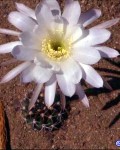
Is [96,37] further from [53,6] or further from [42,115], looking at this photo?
[42,115]

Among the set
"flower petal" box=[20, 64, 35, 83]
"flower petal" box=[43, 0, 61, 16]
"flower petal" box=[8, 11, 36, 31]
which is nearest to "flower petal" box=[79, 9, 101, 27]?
"flower petal" box=[43, 0, 61, 16]

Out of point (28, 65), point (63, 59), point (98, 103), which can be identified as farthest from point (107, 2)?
point (28, 65)

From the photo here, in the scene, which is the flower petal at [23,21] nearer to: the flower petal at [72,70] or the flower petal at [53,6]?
the flower petal at [53,6]

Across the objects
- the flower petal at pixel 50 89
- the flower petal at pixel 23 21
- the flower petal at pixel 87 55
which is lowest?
the flower petal at pixel 50 89

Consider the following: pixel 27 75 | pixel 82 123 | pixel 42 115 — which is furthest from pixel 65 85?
pixel 82 123

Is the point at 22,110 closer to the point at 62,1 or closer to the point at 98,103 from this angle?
the point at 98,103

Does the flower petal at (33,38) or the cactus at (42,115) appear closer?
the flower petal at (33,38)

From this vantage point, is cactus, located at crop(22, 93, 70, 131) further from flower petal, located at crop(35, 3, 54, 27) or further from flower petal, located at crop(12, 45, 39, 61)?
flower petal, located at crop(35, 3, 54, 27)

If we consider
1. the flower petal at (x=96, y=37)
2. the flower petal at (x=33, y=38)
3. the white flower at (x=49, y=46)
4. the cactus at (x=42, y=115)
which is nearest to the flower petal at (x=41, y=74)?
the white flower at (x=49, y=46)
